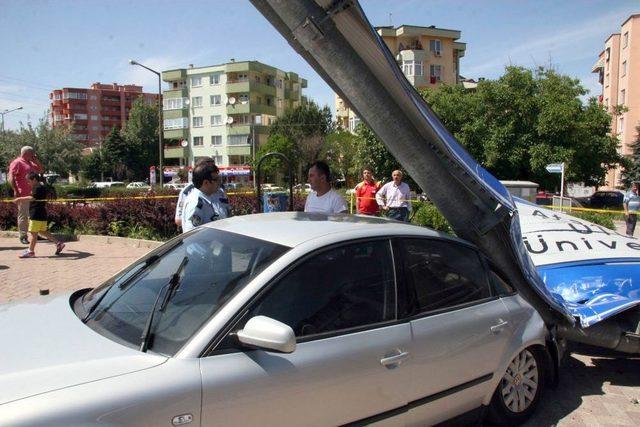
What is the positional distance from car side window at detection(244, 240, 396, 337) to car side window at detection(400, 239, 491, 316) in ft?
0.57

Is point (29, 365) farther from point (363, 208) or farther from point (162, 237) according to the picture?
point (162, 237)

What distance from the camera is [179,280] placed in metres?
2.79

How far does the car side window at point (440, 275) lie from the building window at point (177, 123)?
3031 inches

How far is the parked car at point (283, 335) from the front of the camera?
2092 mm

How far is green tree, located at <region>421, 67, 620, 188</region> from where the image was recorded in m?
26.9

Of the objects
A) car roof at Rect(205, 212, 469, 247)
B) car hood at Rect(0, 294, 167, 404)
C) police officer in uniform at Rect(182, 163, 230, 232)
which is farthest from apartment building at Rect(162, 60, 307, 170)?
car hood at Rect(0, 294, 167, 404)

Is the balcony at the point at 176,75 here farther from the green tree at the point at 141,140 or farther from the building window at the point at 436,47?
the building window at the point at 436,47

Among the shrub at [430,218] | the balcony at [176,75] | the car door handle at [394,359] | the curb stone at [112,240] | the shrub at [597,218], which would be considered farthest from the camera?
the balcony at [176,75]

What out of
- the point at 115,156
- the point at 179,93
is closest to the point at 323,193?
the point at 179,93

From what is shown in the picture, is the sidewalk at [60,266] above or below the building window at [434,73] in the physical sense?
below

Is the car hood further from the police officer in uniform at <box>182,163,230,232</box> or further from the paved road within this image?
the paved road

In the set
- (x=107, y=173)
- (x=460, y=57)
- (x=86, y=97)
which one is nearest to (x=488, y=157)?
(x=460, y=57)

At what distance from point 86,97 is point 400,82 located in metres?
158

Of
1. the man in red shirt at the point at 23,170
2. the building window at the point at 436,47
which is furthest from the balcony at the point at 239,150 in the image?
the man in red shirt at the point at 23,170
